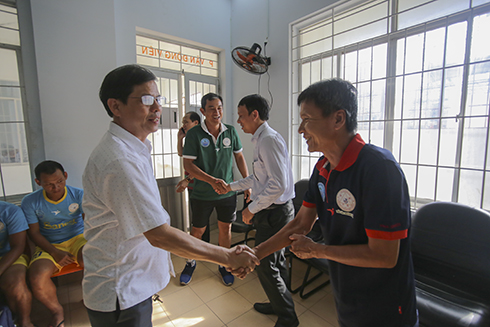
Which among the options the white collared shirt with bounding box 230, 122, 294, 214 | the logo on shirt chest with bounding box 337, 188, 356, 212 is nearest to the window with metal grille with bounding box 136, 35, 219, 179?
the white collared shirt with bounding box 230, 122, 294, 214

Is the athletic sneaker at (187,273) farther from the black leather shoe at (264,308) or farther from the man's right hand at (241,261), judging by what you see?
the man's right hand at (241,261)

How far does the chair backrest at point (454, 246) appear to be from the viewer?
57.6 inches

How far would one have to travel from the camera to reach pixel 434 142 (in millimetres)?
2109

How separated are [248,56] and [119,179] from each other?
256 cm

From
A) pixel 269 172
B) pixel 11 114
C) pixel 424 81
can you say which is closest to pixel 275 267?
pixel 269 172

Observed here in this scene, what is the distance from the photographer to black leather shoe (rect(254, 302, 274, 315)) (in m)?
2.12

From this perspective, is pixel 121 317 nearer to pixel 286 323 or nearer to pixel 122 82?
pixel 122 82

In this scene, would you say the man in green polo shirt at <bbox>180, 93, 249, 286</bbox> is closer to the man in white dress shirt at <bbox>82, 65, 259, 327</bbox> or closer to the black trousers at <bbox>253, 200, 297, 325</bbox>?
the black trousers at <bbox>253, 200, 297, 325</bbox>

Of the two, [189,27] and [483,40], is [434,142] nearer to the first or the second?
[483,40]

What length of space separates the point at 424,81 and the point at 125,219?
251cm

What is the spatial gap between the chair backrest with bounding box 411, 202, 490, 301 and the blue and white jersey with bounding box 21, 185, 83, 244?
2924 millimetres

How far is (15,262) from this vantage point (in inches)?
78.8

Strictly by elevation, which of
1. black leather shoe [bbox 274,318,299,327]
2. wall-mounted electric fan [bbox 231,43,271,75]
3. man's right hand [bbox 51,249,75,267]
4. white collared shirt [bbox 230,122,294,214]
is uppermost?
wall-mounted electric fan [bbox 231,43,271,75]

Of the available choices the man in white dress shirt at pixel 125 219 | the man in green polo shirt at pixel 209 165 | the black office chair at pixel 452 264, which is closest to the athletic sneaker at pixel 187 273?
the man in green polo shirt at pixel 209 165
